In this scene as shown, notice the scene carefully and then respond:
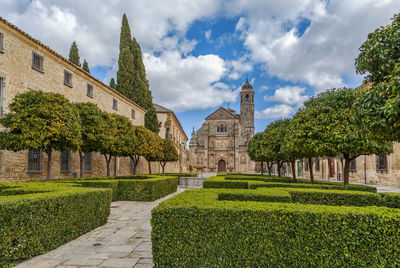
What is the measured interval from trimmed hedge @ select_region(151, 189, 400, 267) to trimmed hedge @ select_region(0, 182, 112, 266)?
8.53 feet

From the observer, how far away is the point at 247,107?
56188 mm

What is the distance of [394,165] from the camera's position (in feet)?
68.5

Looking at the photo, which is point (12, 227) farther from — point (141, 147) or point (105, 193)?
point (141, 147)

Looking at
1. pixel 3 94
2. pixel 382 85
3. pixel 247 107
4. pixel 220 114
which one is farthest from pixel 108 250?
pixel 247 107

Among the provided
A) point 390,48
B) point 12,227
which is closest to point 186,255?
point 12,227

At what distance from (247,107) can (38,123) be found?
164ft

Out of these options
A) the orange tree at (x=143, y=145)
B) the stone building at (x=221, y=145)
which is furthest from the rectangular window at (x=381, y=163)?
the stone building at (x=221, y=145)

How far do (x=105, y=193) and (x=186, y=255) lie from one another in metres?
4.30

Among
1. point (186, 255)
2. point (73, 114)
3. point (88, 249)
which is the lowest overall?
point (88, 249)

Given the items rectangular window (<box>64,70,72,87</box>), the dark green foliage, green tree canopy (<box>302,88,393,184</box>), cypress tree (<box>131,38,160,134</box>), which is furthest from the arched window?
green tree canopy (<box>302,88,393,184</box>)

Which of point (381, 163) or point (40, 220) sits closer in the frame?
point (40, 220)

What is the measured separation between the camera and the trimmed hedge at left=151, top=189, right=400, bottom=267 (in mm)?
3445

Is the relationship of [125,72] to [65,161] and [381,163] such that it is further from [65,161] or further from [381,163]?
[381,163]

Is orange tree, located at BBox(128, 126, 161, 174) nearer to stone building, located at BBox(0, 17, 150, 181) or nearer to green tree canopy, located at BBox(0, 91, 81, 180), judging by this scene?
stone building, located at BBox(0, 17, 150, 181)
